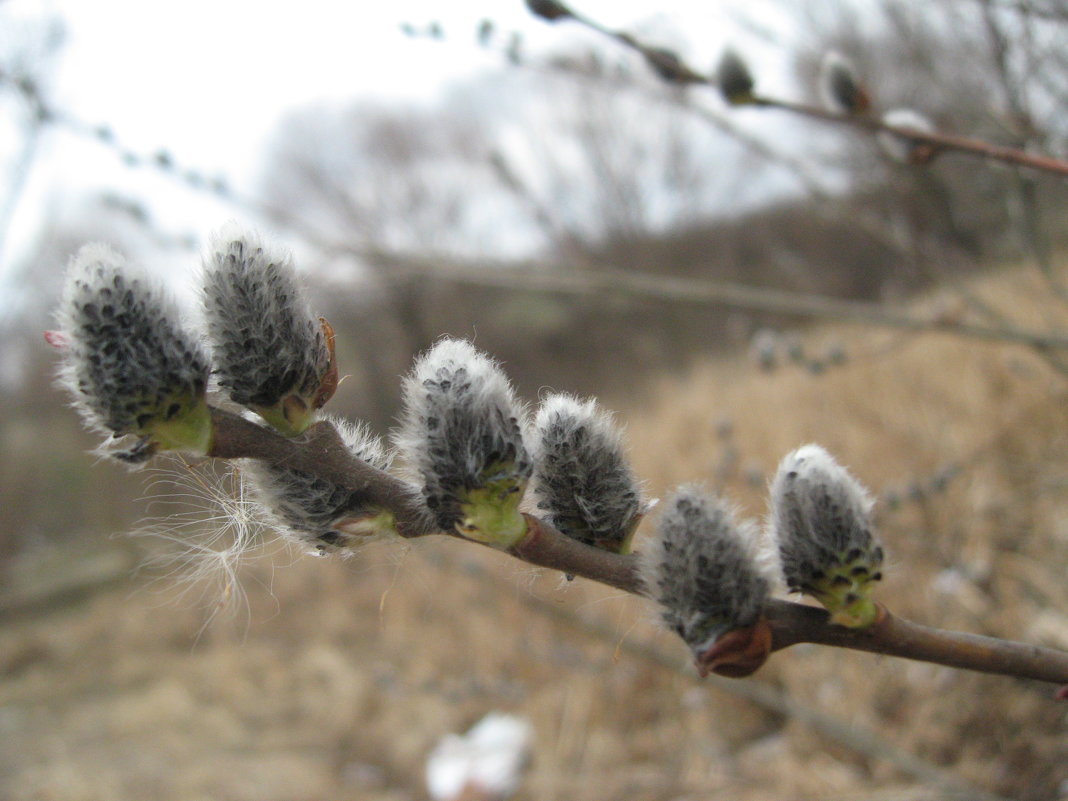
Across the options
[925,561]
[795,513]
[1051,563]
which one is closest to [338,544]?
[795,513]

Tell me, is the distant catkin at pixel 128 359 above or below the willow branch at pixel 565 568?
above

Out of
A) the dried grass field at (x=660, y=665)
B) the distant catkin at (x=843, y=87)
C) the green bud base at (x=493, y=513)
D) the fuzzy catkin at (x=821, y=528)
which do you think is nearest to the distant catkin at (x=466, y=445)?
the green bud base at (x=493, y=513)

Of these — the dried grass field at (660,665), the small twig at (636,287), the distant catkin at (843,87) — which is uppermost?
the distant catkin at (843,87)

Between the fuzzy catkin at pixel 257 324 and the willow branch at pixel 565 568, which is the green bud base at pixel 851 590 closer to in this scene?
the willow branch at pixel 565 568

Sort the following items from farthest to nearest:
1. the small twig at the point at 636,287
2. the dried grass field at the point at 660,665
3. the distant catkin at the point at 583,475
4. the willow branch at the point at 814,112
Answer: the dried grass field at the point at 660,665 < the small twig at the point at 636,287 < the willow branch at the point at 814,112 < the distant catkin at the point at 583,475

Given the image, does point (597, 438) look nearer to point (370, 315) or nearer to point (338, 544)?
point (338, 544)

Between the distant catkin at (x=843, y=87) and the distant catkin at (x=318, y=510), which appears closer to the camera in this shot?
the distant catkin at (x=318, y=510)

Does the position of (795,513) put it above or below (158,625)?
above

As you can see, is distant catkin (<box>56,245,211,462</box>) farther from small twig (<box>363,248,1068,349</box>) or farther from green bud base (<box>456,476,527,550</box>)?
small twig (<box>363,248,1068,349</box>)
